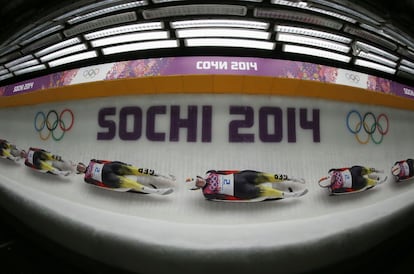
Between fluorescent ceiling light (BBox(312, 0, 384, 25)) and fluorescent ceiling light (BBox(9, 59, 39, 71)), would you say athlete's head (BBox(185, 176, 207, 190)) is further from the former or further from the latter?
fluorescent ceiling light (BBox(9, 59, 39, 71))

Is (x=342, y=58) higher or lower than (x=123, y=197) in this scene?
higher

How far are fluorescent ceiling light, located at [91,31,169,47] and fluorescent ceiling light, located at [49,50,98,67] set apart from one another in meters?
0.44

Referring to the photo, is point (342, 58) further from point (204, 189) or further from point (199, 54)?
point (204, 189)

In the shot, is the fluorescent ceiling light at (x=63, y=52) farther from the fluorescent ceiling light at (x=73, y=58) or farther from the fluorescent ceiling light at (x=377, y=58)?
the fluorescent ceiling light at (x=377, y=58)

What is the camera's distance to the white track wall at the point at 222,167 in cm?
468

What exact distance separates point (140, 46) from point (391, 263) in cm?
654

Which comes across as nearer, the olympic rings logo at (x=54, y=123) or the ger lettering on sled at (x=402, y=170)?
the ger lettering on sled at (x=402, y=170)

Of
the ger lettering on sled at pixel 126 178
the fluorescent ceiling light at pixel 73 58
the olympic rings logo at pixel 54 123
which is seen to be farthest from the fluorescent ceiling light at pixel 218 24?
the olympic rings logo at pixel 54 123

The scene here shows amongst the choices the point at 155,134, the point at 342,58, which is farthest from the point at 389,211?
the point at 155,134

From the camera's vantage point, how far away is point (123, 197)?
5.65 meters

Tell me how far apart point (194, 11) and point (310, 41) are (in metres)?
2.82

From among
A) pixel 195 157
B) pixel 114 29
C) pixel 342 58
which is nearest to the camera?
pixel 114 29

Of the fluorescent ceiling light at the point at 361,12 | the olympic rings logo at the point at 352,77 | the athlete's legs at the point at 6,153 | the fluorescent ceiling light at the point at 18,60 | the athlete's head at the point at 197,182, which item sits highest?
the fluorescent ceiling light at the point at 18,60

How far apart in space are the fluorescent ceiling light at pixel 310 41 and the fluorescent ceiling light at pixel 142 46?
2530mm
